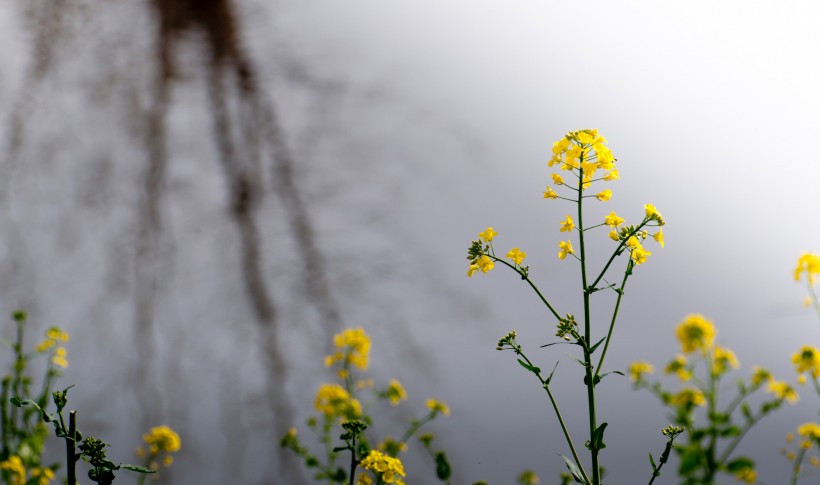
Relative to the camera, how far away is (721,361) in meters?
0.67

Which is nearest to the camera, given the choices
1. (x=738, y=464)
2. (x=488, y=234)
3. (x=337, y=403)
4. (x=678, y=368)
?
(x=738, y=464)

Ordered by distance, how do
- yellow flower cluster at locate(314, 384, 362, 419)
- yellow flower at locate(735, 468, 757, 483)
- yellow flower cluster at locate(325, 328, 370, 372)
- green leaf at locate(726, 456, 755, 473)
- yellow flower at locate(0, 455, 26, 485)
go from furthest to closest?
1. yellow flower cluster at locate(325, 328, 370, 372)
2. yellow flower cluster at locate(314, 384, 362, 419)
3. yellow flower at locate(0, 455, 26, 485)
4. yellow flower at locate(735, 468, 757, 483)
5. green leaf at locate(726, 456, 755, 473)

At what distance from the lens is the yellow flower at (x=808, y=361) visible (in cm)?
85

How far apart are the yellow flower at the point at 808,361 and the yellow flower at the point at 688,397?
24 centimetres

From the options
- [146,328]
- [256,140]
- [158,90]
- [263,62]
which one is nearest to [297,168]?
[256,140]

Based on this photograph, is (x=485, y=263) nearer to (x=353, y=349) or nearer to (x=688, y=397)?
(x=688, y=397)

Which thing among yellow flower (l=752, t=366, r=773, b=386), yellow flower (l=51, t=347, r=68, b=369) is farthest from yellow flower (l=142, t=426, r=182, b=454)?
yellow flower (l=752, t=366, r=773, b=386)

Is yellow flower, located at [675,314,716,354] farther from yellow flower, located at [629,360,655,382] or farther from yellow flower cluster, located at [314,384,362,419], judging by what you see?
yellow flower cluster, located at [314,384,362,419]

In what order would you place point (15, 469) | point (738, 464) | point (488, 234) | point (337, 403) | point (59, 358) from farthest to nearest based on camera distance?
1. point (59, 358)
2. point (337, 403)
3. point (15, 469)
4. point (488, 234)
5. point (738, 464)

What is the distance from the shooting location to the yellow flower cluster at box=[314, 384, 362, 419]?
126cm

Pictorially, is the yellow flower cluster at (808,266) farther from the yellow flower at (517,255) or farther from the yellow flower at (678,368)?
the yellow flower at (517,255)

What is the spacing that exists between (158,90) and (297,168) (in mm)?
479

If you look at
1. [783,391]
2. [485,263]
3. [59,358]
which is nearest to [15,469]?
[59,358]

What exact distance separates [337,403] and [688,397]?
793 mm
